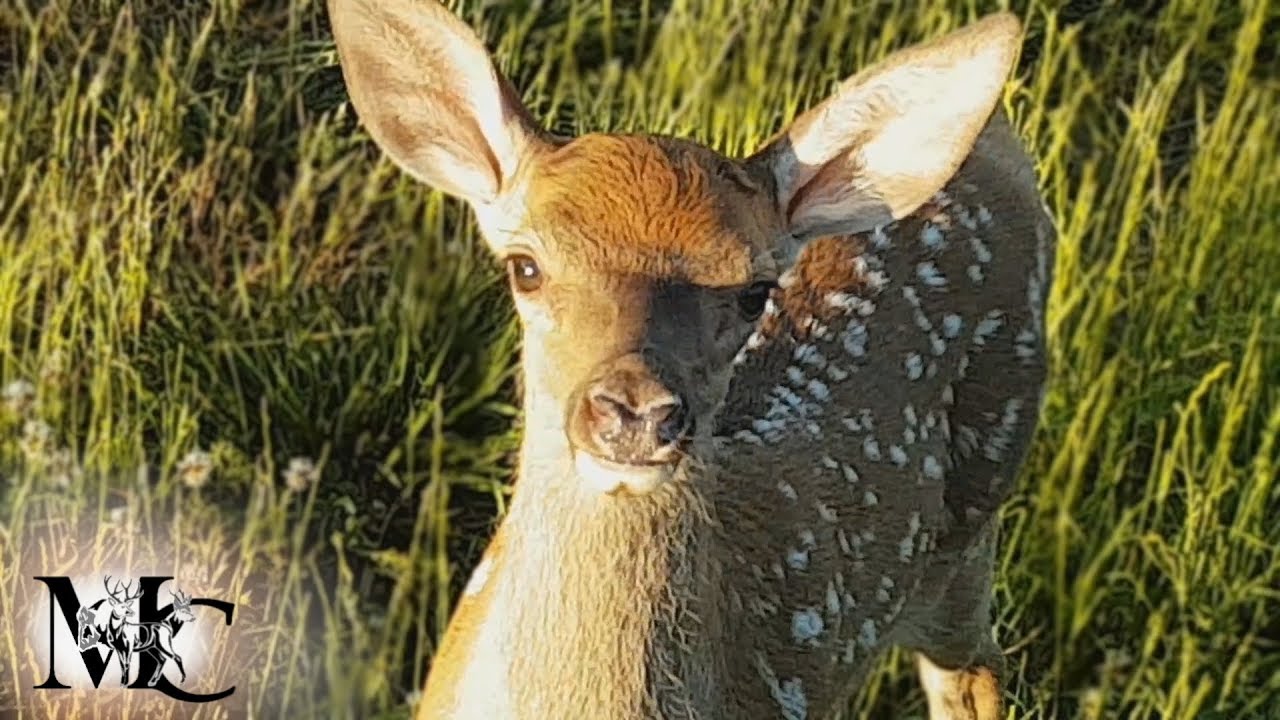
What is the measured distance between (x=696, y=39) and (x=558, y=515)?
232cm

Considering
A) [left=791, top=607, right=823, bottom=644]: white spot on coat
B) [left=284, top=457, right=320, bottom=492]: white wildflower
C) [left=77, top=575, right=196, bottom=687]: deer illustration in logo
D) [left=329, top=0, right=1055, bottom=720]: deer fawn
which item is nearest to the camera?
[left=329, top=0, right=1055, bottom=720]: deer fawn

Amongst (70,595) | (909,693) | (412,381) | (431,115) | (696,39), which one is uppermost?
(696,39)

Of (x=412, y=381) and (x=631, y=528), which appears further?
(x=412, y=381)

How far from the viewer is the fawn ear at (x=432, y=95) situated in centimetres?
314

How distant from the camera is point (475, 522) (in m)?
4.58

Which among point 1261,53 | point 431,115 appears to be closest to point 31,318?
point 431,115

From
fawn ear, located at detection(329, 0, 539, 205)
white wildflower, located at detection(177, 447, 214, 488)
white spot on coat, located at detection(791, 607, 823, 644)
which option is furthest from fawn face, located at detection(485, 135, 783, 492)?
white wildflower, located at detection(177, 447, 214, 488)

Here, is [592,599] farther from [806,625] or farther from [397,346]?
[397,346]

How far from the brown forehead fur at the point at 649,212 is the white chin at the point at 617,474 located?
0.74 ft

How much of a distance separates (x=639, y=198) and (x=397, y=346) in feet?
5.96

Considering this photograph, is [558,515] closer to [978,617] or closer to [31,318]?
[978,617]

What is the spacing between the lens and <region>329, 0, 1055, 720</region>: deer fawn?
115 inches

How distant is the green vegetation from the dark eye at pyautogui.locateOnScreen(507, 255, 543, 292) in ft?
3.75

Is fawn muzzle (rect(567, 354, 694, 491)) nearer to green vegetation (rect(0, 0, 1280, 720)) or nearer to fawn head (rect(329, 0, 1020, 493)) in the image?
fawn head (rect(329, 0, 1020, 493))
